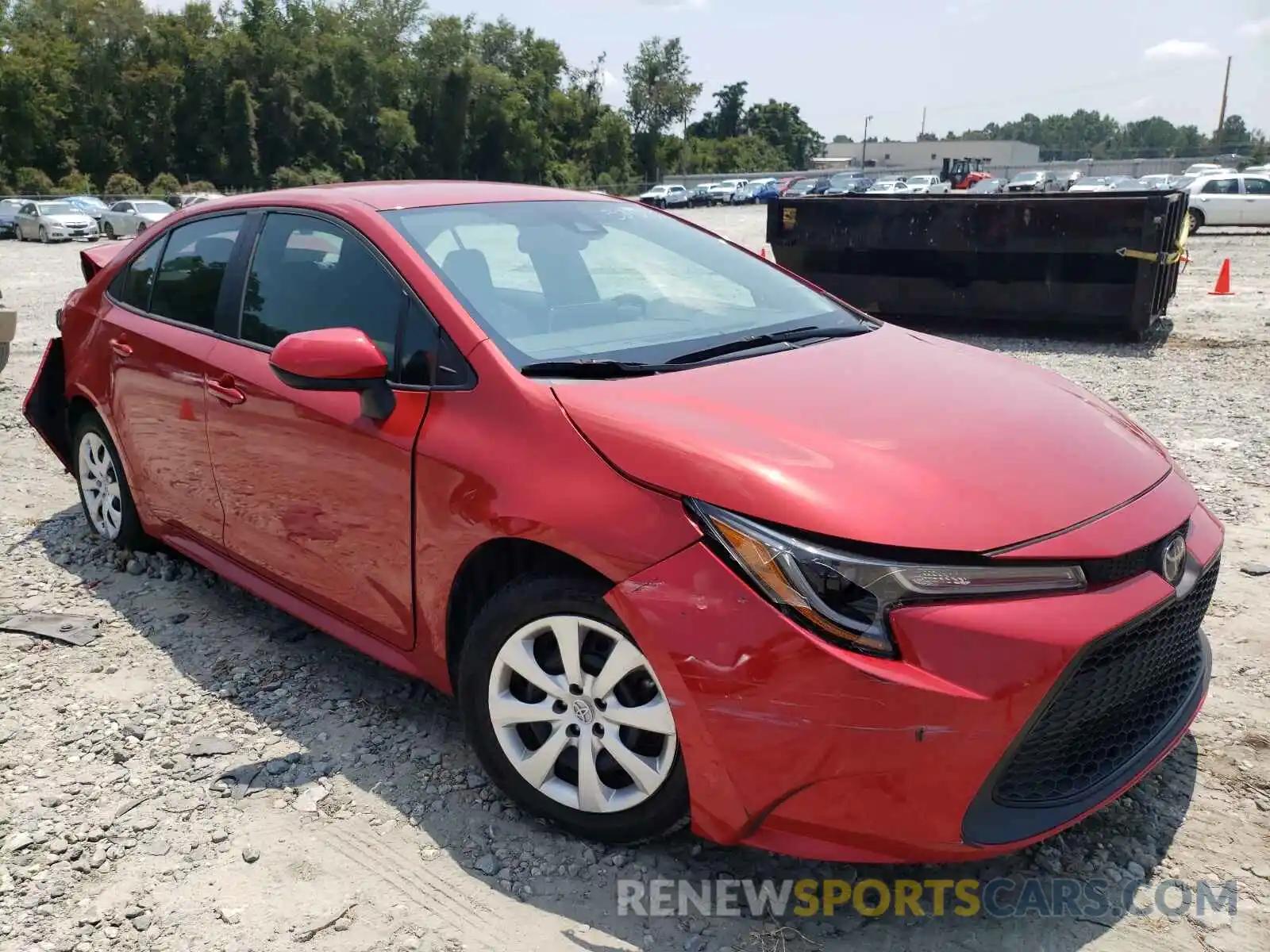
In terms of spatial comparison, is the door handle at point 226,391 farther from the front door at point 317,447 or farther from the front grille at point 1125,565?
the front grille at point 1125,565

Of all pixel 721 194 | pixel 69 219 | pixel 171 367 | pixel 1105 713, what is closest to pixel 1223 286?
pixel 1105 713

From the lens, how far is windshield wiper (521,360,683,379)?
2.75m

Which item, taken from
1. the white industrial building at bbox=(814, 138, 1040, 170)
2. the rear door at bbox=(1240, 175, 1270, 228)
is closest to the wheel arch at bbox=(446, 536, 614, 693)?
the rear door at bbox=(1240, 175, 1270, 228)

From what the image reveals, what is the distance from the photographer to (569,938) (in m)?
2.37

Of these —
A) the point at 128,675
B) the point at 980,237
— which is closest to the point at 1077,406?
the point at 128,675

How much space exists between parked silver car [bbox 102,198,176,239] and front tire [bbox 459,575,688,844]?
1293 inches

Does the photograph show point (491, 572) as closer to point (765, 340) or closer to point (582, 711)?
point (582, 711)

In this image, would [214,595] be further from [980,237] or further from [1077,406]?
[980,237]

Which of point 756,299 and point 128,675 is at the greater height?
point 756,299

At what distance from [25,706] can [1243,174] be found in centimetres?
3035

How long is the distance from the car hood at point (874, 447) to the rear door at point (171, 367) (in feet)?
5.96

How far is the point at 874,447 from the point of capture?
2.41 metres

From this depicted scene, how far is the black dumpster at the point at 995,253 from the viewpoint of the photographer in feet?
32.5

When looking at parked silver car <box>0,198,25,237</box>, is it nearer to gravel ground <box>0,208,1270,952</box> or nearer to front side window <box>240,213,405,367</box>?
gravel ground <box>0,208,1270,952</box>
